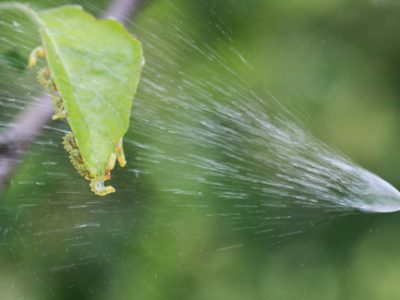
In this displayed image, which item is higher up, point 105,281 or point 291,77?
point 291,77

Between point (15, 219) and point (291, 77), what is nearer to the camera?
point (15, 219)

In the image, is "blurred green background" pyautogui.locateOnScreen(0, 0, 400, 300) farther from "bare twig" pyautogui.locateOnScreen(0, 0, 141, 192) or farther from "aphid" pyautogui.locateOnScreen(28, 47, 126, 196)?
"aphid" pyautogui.locateOnScreen(28, 47, 126, 196)

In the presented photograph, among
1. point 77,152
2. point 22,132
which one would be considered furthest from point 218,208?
point 77,152

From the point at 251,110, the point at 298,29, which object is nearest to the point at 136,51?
the point at 251,110

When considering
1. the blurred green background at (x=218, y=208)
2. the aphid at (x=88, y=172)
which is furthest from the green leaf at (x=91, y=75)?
the blurred green background at (x=218, y=208)

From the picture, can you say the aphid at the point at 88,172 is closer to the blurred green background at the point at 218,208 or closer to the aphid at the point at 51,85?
the aphid at the point at 51,85

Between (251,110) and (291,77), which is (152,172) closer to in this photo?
(251,110)

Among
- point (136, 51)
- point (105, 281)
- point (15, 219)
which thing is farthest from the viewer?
point (105, 281)
